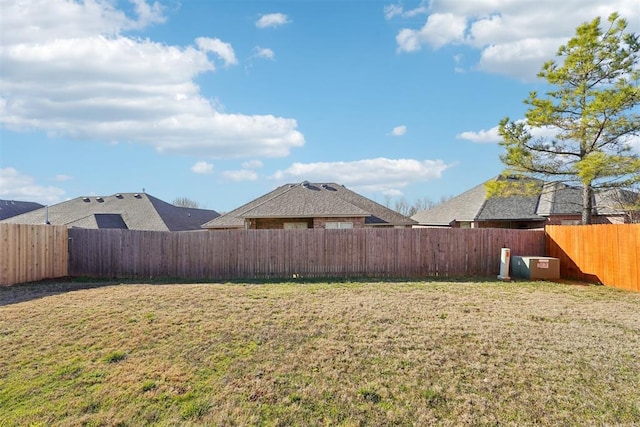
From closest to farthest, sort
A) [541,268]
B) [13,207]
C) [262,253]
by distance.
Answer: [541,268]
[262,253]
[13,207]

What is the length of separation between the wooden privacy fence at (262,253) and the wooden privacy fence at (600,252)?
3351mm

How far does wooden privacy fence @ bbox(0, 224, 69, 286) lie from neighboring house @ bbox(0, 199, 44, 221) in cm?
1798

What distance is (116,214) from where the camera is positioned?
2247cm

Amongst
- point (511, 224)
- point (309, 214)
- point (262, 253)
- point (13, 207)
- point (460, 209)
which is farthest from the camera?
point (13, 207)

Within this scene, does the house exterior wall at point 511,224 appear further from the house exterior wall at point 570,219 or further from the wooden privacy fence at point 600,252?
the wooden privacy fence at point 600,252

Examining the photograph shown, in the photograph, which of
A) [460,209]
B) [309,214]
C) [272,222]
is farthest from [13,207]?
[460,209]

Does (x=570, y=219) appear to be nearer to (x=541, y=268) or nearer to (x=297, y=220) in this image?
(x=541, y=268)

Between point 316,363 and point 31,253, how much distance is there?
33.4ft

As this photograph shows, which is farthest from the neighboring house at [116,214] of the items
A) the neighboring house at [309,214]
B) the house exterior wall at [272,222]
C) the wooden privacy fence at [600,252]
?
the wooden privacy fence at [600,252]

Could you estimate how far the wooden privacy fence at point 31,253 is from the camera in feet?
32.4

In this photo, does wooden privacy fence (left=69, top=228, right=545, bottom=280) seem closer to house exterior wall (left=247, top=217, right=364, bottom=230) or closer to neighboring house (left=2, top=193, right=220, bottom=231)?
house exterior wall (left=247, top=217, right=364, bottom=230)

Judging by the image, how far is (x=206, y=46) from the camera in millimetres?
10688

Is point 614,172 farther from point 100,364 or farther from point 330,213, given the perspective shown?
point 100,364

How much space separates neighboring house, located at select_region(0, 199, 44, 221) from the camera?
25.8 metres
